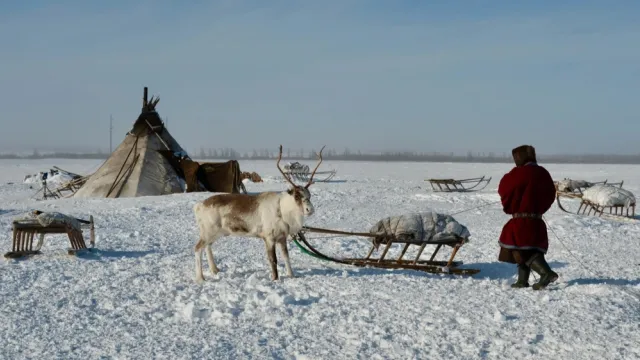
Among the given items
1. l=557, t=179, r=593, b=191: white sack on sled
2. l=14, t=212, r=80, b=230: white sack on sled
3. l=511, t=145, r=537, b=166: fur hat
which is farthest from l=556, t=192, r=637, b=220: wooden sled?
l=14, t=212, r=80, b=230: white sack on sled

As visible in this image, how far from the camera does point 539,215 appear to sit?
24.2ft

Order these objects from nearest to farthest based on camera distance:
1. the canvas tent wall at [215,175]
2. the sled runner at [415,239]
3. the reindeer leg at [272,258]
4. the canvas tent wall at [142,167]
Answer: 1. the reindeer leg at [272,258]
2. the sled runner at [415,239]
3. the canvas tent wall at [142,167]
4. the canvas tent wall at [215,175]

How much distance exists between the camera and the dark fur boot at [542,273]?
23.8 feet

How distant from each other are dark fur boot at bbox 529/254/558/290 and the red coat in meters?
0.14

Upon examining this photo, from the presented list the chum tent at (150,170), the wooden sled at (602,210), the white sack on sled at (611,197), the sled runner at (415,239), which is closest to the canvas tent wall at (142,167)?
the chum tent at (150,170)

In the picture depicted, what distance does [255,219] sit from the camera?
26.1 ft

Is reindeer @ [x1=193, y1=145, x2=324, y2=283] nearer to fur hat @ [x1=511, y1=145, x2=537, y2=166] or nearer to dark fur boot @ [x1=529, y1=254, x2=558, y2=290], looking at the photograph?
fur hat @ [x1=511, y1=145, x2=537, y2=166]

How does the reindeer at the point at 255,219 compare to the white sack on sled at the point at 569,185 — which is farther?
the white sack on sled at the point at 569,185

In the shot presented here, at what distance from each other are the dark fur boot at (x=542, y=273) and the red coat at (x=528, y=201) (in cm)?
14

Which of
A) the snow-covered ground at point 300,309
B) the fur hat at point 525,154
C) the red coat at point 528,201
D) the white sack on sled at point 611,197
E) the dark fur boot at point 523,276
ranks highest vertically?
the fur hat at point 525,154

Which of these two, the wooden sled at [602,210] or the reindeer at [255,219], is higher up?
the reindeer at [255,219]

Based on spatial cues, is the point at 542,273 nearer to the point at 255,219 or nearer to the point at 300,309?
the point at 300,309

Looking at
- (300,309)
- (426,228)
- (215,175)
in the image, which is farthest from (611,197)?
(215,175)

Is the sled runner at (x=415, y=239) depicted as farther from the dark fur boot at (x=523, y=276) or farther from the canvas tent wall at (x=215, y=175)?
the canvas tent wall at (x=215, y=175)
